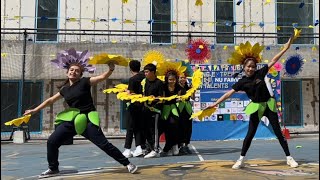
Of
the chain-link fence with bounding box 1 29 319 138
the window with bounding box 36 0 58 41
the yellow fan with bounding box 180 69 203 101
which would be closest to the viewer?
the yellow fan with bounding box 180 69 203 101

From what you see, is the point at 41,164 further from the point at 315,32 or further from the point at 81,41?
the point at 315,32

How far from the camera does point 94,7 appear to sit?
14.3 metres

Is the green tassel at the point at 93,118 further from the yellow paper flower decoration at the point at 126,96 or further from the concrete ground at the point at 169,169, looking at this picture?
the yellow paper flower decoration at the point at 126,96

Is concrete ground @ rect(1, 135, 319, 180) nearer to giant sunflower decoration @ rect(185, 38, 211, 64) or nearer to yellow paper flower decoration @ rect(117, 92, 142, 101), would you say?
yellow paper flower decoration @ rect(117, 92, 142, 101)

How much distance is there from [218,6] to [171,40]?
8.01ft

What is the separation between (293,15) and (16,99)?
36.7ft

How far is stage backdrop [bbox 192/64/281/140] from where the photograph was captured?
1198cm

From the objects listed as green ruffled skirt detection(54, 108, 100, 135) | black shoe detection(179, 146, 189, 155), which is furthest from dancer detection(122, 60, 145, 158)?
green ruffled skirt detection(54, 108, 100, 135)

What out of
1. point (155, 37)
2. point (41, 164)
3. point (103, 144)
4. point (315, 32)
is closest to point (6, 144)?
point (41, 164)

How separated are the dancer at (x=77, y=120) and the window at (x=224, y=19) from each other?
965 cm

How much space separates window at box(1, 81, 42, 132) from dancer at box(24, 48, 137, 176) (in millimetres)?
8739

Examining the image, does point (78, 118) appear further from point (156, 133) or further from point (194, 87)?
point (194, 87)

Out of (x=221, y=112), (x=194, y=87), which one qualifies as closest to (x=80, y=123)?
(x=194, y=87)

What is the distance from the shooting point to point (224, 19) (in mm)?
14922
